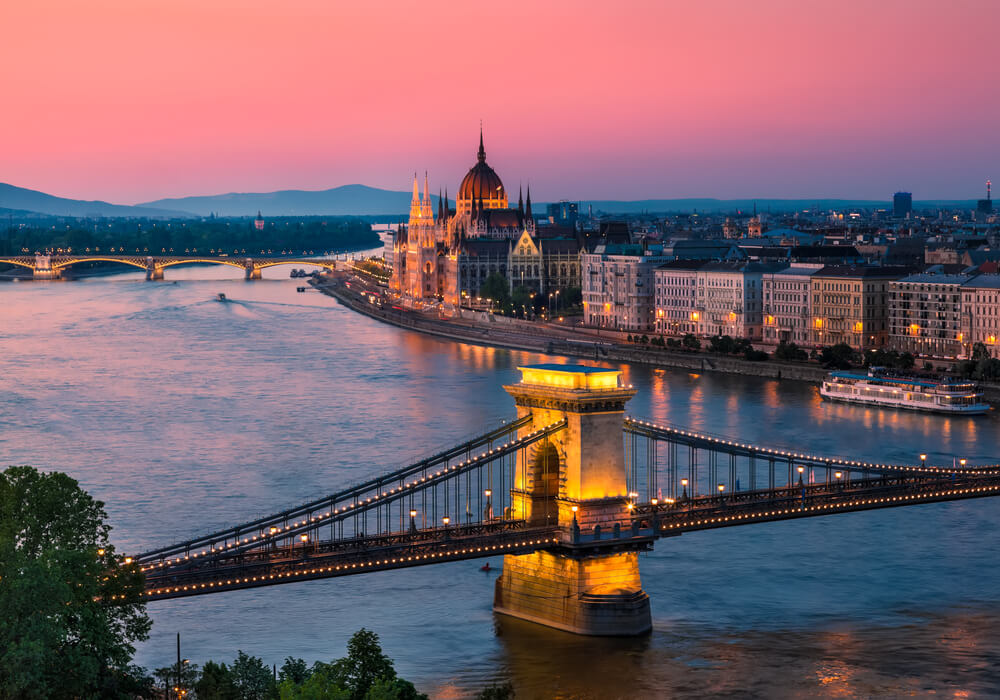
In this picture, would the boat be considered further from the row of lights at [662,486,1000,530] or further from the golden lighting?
the golden lighting

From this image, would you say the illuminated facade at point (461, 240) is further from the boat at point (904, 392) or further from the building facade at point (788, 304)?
the boat at point (904, 392)

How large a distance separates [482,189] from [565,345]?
4603cm

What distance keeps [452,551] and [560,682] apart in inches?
82.2

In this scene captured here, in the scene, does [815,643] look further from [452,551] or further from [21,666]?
[21,666]

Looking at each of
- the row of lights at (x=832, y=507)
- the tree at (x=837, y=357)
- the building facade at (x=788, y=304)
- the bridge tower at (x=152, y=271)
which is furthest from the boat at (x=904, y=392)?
the bridge tower at (x=152, y=271)

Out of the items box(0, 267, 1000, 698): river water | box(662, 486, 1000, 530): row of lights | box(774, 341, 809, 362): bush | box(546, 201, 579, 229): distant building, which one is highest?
box(546, 201, 579, 229): distant building

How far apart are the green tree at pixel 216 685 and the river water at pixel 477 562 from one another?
11.1 ft

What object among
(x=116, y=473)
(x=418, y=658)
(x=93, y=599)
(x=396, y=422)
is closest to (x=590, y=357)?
(x=396, y=422)

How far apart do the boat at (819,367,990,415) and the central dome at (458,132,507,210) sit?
60949mm

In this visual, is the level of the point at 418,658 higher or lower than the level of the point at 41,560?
lower

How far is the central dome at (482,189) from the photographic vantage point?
359 ft

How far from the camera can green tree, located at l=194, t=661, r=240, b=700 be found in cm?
1644

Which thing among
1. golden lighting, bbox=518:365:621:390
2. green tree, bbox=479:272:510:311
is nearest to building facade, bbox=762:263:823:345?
green tree, bbox=479:272:510:311

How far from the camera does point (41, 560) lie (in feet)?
51.8
